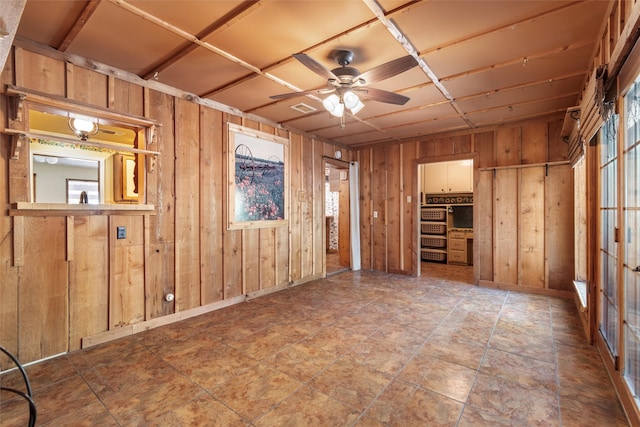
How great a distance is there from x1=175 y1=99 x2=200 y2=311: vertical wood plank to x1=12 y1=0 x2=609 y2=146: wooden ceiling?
385mm

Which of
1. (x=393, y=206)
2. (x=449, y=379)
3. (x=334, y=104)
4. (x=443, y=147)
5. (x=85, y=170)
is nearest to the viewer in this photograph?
(x=449, y=379)

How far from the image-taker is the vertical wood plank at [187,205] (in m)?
3.44

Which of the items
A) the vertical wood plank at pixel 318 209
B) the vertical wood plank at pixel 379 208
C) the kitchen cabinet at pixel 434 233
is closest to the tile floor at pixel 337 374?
the vertical wood plank at pixel 318 209

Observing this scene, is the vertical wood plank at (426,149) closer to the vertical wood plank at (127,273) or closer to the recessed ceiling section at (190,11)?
the recessed ceiling section at (190,11)

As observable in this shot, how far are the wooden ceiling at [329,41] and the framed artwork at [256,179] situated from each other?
2.30 ft

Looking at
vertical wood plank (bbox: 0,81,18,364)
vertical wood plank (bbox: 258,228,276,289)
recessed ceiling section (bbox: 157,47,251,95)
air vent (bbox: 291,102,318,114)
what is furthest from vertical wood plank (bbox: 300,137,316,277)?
vertical wood plank (bbox: 0,81,18,364)

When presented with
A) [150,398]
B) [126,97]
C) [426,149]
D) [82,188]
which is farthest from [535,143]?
[82,188]

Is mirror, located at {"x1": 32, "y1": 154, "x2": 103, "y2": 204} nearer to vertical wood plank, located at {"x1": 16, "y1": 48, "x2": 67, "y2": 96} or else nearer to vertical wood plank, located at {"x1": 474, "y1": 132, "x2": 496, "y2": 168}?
vertical wood plank, located at {"x1": 16, "y1": 48, "x2": 67, "y2": 96}

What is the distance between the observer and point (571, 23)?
86.9 inches

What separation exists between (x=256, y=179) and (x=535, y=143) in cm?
435

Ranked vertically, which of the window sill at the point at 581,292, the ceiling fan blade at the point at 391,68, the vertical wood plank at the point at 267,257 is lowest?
the window sill at the point at 581,292

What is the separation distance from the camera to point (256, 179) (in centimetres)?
428

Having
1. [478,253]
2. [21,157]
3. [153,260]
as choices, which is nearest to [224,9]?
[21,157]

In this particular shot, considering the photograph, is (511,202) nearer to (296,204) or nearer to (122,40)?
(296,204)
